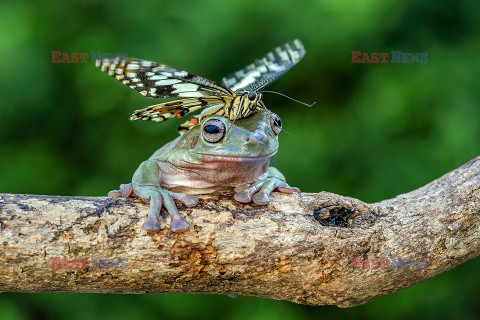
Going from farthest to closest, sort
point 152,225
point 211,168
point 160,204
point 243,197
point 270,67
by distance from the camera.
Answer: point 270,67 → point 211,168 → point 243,197 → point 160,204 → point 152,225

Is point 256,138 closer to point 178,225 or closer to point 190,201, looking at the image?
point 190,201

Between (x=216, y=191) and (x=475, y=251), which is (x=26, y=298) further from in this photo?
(x=475, y=251)

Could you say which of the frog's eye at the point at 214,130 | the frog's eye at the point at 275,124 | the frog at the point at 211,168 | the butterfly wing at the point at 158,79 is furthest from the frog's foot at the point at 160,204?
the frog's eye at the point at 275,124

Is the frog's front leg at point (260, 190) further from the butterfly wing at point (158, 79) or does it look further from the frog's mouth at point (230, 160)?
the butterfly wing at point (158, 79)

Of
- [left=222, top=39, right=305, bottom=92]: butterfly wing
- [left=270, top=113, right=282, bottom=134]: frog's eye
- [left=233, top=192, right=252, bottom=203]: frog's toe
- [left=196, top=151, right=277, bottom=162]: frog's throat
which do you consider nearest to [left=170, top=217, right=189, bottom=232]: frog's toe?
[left=233, top=192, right=252, bottom=203]: frog's toe

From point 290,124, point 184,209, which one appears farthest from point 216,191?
point 290,124

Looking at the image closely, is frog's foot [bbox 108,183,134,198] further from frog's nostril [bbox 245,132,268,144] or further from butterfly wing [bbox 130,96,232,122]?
frog's nostril [bbox 245,132,268,144]

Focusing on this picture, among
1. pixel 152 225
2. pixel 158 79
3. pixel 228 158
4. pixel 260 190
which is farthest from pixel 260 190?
pixel 158 79
